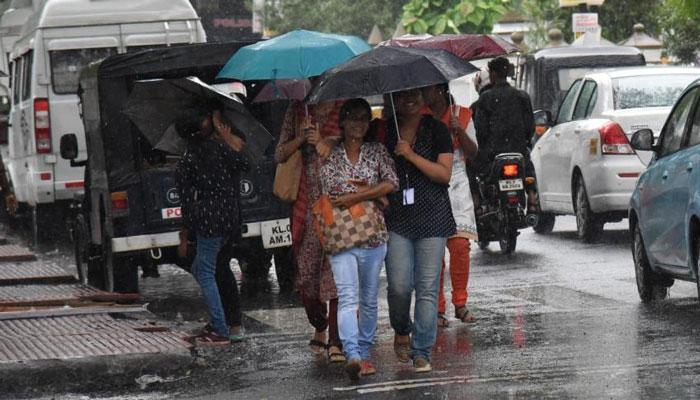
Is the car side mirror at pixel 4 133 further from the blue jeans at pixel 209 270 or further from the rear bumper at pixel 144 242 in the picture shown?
the blue jeans at pixel 209 270

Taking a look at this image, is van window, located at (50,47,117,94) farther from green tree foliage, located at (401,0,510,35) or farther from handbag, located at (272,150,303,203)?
green tree foliage, located at (401,0,510,35)

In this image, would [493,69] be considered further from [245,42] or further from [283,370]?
[283,370]

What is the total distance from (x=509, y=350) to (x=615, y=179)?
7.36 m

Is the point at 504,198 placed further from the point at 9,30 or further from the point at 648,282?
the point at 9,30

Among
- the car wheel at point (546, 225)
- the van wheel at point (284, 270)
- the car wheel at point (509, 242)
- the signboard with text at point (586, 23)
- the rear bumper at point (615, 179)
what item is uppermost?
the signboard with text at point (586, 23)

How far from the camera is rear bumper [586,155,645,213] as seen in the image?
58.2ft

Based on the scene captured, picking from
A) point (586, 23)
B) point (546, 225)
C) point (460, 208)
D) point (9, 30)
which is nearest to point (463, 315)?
point (460, 208)

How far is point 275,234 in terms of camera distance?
47.9ft

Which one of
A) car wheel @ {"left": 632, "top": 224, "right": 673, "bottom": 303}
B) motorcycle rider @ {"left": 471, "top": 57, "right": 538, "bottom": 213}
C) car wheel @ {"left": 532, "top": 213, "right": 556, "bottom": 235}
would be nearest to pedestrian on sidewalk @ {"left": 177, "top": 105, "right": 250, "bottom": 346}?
car wheel @ {"left": 632, "top": 224, "right": 673, "bottom": 303}

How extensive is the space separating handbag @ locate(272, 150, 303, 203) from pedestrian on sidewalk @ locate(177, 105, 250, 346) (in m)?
1.06

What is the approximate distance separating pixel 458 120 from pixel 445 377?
2421 millimetres

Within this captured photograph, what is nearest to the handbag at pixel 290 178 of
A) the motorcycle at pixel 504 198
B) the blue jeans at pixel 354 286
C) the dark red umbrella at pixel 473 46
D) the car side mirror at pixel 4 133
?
the blue jeans at pixel 354 286

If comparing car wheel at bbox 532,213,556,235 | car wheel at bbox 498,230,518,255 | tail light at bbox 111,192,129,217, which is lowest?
car wheel at bbox 532,213,556,235

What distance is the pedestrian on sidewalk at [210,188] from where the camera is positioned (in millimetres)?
11469
